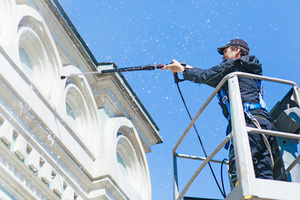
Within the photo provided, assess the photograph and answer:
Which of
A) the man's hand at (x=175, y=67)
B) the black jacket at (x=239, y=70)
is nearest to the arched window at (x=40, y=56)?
the man's hand at (x=175, y=67)

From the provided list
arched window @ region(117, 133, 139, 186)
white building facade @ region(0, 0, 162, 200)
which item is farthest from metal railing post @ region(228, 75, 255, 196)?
arched window @ region(117, 133, 139, 186)

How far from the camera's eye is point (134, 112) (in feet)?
41.2

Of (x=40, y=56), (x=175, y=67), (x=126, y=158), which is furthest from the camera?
(x=126, y=158)

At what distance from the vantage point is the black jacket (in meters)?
6.59

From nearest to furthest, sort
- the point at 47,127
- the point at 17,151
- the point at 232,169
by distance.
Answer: the point at 232,169 → the point at 17,151 → the point at 47,127

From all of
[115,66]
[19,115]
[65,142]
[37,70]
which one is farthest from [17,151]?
[115,66]

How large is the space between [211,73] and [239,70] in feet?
1.14

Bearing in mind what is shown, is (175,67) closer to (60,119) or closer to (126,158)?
(60,119)

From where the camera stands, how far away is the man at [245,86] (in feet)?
20.0

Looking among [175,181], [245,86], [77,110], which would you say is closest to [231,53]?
[245,86]

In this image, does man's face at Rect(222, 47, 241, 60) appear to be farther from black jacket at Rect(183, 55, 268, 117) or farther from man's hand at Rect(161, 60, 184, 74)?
man's hand at Rect(161, 60, 184, 74)

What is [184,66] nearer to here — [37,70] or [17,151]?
[17,151]

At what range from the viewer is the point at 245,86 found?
664cm

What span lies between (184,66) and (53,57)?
12.0ft
